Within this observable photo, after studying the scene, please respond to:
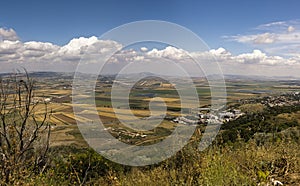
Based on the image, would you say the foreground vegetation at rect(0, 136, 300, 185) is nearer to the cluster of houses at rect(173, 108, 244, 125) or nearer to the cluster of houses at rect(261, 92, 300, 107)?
the cluster of houses at rect(173, 108, 244, 125)

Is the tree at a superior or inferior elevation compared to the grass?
superior

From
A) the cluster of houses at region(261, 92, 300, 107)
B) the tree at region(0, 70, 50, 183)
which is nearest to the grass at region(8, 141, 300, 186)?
the tree at region(0, 70, 50, 183)

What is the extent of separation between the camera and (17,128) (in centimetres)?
331

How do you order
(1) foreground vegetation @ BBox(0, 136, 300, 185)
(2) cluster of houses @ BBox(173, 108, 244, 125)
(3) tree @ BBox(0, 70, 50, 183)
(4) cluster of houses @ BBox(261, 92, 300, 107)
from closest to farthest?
(3) tree @ BBox(0, 70, 50, 183)
(1) foreground vegetation @ BBox(0, 136, 300, 185)
(2) cluster of houses @ BBox(173, 108, 244, 125)
(4) cluster of houses @ BBox(261, 92, 300, 107)

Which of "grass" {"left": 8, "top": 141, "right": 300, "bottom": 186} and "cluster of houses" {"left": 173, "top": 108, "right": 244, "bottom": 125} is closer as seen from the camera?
"grass" {"left": 8, "top": 141, "right": 300, "bottom": 186}

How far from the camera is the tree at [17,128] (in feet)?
10.4

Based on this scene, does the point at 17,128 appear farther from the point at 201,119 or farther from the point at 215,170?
the point at 201,119

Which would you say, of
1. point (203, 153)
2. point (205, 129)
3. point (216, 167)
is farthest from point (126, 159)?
point (216, 167)

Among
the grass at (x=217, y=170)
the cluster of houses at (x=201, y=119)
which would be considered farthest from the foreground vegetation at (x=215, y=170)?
the cluster of houses at (x=201, y=119)

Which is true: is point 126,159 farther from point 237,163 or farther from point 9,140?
point 9,140

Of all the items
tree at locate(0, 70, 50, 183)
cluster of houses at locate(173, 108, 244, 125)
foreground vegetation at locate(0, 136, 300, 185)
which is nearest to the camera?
tree at locate(0, 70, 50, 183)

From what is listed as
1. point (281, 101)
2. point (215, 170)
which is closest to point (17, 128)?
point (215, 170)

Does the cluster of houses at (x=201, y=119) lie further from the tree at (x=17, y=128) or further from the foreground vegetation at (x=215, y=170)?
the tree at (x=17, y=128)

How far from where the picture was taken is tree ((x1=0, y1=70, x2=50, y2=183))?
3156mm
